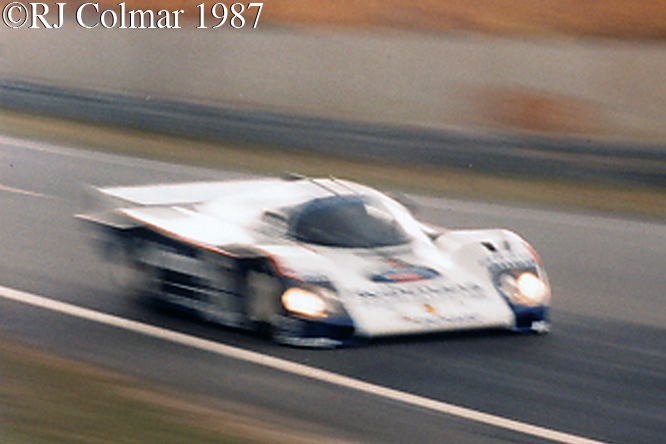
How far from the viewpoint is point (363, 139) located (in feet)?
54.2

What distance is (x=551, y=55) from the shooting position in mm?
18406

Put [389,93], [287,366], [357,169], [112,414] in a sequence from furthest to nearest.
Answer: [389,93]
[357,169]
[287,366]
[112,414]

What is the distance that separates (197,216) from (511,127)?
35.5 feet

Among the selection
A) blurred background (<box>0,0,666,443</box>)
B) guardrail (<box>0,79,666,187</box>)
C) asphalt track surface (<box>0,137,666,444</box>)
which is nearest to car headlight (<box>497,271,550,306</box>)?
asphalt track surface (<box>0,137,666,444</box>)

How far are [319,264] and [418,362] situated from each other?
843 millimetres

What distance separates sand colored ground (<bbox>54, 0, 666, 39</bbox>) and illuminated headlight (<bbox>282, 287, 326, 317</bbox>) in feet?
47.1

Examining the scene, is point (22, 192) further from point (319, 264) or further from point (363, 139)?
point (319, 264)

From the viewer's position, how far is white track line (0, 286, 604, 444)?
5.98 m

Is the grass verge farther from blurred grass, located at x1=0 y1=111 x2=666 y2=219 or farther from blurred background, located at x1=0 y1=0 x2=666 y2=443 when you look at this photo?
blurred grass, located at x1=0 y1=111 x2=666 y2=219

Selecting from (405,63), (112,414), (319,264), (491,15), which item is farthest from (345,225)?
(491,15)

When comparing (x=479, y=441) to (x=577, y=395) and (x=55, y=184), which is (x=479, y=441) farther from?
(x=55, y=184)

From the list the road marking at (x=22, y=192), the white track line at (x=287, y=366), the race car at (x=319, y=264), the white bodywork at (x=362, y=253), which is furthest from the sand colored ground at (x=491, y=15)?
the white track line at (x=287, y=366)

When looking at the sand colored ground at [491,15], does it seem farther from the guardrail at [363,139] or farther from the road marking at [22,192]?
the road marking at [22,192]

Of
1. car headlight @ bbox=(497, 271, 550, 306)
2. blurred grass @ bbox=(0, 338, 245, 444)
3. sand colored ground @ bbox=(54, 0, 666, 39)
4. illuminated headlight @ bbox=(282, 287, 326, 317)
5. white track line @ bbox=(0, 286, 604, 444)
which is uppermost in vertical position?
sand colored ground @ bbox=(54, 0, 666, 39)
